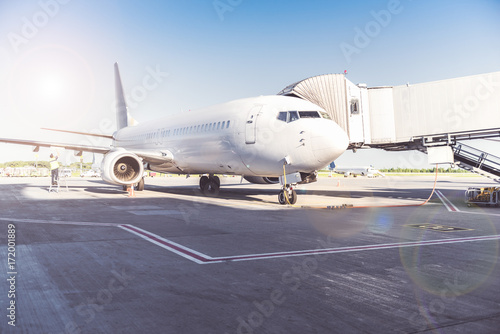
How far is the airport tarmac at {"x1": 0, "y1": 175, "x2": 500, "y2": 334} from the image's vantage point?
11.8 feet

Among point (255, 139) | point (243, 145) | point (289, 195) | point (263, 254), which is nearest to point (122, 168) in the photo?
point (243, 145)

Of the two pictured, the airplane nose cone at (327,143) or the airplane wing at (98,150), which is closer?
the airplane nose cone at (327,143)

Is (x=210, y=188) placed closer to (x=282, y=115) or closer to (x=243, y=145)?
(x=243, y=145)

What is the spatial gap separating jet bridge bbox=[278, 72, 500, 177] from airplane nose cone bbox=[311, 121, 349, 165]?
454cm

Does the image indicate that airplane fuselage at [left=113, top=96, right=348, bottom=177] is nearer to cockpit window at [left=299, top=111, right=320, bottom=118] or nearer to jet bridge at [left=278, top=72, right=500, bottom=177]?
cockpit window at [left=299, top=111, right=320, bottom=118]

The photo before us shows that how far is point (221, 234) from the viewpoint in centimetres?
839

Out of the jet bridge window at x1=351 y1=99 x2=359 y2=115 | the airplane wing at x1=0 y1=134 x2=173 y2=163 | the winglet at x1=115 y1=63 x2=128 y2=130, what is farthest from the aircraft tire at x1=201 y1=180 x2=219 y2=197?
the winglet at x1=115 y1=63 x2=128 y2=130

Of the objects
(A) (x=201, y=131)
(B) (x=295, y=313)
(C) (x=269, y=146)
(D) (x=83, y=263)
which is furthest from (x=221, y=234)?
(A) (x=201, y=131)

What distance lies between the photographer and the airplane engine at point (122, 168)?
18.9m

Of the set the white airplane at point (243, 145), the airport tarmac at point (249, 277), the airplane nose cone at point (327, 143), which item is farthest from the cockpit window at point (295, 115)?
the airport tarmac at point (249, 277)

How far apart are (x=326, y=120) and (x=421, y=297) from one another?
10.5m

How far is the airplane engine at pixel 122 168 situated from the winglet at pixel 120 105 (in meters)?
12.9

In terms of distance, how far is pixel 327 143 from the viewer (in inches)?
531

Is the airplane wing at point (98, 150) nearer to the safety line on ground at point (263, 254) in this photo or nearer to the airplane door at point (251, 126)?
the airplane door at point (251, 126)
